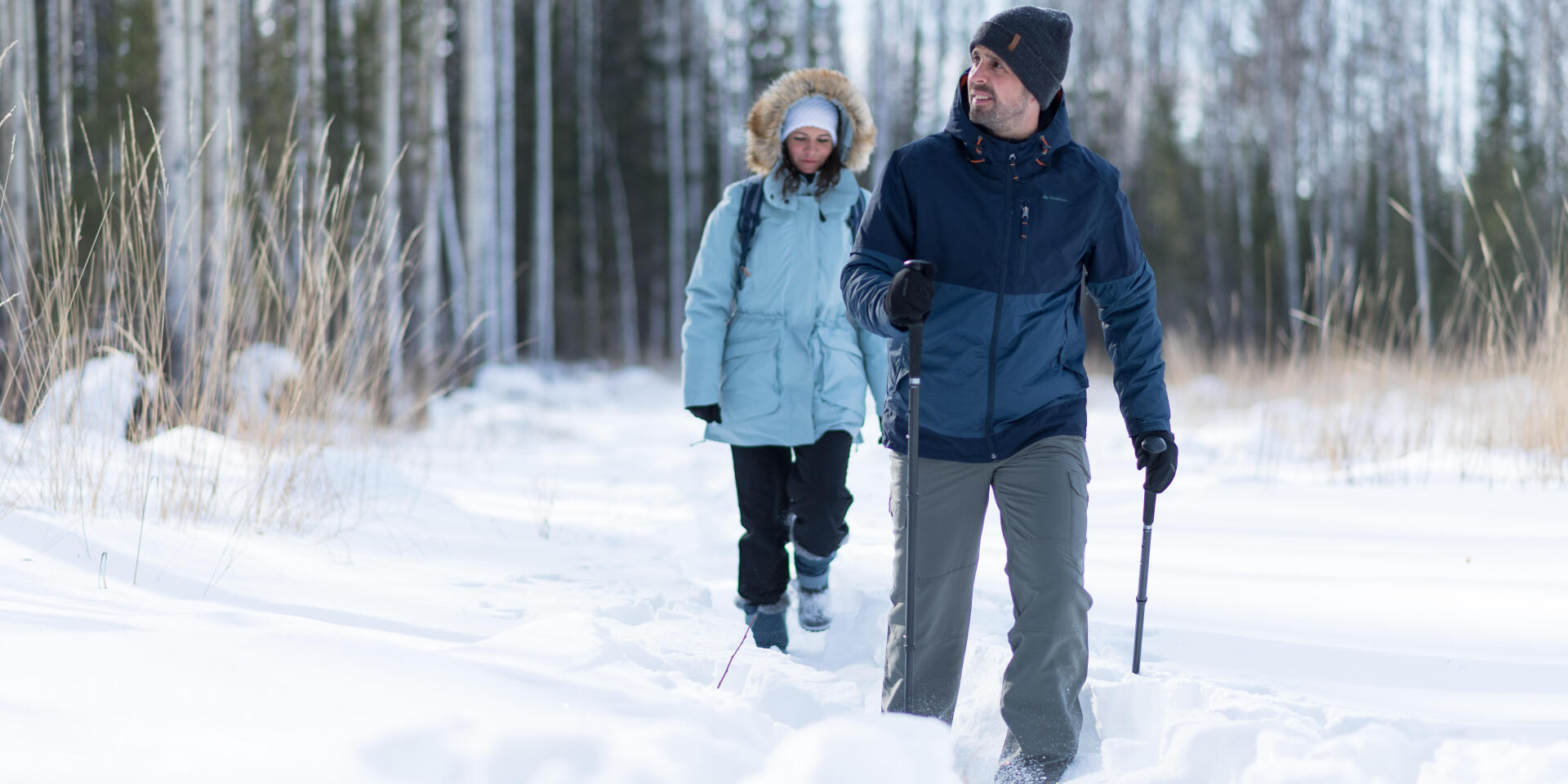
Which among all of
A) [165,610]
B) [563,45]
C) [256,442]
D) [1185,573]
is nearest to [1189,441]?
[1185,573]

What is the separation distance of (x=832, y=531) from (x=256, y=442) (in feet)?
7.77

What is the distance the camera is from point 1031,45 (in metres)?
2.20

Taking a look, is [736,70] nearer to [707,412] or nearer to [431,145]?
[431,145]

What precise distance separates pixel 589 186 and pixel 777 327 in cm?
1976

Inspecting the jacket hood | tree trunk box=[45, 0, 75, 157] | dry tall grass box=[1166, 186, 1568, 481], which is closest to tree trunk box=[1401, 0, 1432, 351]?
dry tall grass box=[1166, 186, 1568, 481]

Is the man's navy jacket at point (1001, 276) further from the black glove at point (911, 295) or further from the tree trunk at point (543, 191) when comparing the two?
the tree trunk at point (543, 191)

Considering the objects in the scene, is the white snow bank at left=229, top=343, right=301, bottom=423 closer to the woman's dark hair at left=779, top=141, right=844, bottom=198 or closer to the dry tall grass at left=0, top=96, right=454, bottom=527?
the dry tall grass at left=0, top=96, right=454, bottom=527

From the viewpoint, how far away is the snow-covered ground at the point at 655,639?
1.67 metres

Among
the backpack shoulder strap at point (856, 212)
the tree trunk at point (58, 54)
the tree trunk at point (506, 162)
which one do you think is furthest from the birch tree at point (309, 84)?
the backpack shoulder strap at point (856, 212)

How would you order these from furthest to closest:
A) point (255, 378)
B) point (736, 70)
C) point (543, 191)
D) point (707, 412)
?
point (736, 70), point (543, 191), point (255, 378), point (707, 412)

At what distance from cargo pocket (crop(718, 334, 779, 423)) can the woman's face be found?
22.0 inches

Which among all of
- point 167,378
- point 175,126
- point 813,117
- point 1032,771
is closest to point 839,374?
point 813,117

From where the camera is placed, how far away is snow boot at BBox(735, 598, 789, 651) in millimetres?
3234

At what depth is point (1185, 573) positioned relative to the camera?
374 cm
